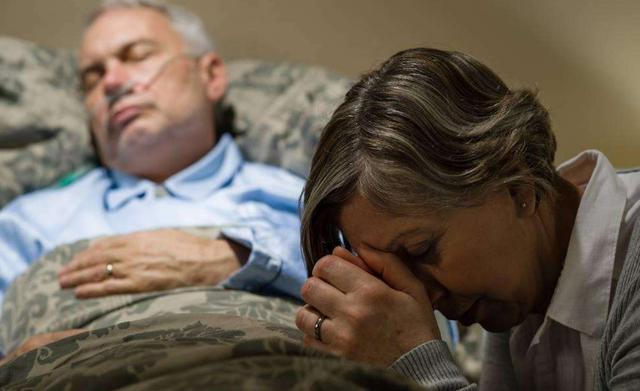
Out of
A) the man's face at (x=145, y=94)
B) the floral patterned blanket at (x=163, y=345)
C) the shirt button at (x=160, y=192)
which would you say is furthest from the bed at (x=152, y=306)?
the shirt button at (x=160, y=192)

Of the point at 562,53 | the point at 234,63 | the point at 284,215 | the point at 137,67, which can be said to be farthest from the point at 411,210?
the point at 234,63

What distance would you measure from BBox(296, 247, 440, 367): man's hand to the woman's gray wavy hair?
72 mm

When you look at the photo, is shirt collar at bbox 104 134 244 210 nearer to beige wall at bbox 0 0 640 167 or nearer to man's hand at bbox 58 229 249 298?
man's hand at bbox 58 229 249 298

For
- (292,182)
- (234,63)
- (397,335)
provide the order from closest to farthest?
(397,335) → (292,182) → (234,63)

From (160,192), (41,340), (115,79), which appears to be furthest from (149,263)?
(115,79)

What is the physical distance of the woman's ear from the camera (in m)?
0.94

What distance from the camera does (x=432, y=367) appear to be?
0.87 metres

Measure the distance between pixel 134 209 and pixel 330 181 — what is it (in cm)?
82

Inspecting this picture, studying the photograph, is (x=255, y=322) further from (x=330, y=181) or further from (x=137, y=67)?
(x=137, y=67)

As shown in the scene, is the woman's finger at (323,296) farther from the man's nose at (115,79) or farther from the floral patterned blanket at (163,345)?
the man's nose at (115,79)

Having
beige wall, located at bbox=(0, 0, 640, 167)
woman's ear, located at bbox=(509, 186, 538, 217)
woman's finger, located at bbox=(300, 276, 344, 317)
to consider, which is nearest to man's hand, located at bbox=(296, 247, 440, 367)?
woman's finger, located at bbox=(300, 276, 344, 317)

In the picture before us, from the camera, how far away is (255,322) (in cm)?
98

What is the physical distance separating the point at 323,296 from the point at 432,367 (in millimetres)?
158

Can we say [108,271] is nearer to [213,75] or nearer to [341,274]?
[341,274]
